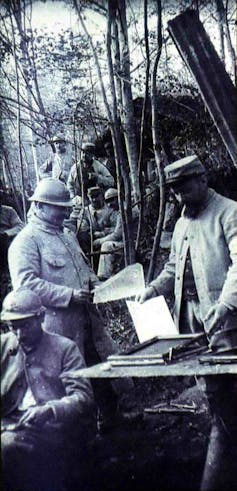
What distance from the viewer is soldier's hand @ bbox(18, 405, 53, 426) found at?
277 centimetres

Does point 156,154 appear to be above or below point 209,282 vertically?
above

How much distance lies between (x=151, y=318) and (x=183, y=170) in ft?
3.49

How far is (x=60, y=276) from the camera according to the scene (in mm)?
3389

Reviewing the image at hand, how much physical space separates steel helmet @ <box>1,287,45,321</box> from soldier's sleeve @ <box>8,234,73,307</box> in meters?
0.13

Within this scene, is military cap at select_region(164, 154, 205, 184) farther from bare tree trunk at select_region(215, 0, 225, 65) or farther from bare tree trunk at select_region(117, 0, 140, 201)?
bare tree trunk at select_region(215, 0, 225, 65)

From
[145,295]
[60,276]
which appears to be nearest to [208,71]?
[145,295]

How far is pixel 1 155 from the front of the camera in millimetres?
3492

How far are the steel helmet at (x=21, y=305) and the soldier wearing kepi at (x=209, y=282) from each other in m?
0.83

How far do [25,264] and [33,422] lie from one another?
97cm

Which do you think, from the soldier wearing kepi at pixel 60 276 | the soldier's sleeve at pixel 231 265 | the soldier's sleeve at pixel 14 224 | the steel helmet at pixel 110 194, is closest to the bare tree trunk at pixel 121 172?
the soldier wearing kepi at pixel 60 276

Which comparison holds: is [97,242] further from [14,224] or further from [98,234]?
[14,224]

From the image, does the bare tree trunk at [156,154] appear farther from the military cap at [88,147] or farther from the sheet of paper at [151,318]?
the military cap at [88,147]

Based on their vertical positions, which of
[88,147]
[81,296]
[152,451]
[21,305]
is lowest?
[152,451]

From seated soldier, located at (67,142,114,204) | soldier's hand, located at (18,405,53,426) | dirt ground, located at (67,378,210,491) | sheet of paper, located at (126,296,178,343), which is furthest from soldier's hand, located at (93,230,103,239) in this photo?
soldier's hand, located at (18,405,53,426)
